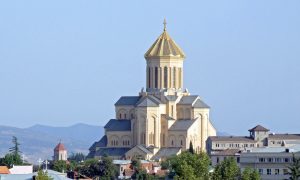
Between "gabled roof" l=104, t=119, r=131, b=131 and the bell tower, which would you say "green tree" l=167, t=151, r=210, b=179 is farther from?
the bell tower

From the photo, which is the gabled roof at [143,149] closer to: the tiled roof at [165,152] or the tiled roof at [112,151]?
the tiled roof at [165,152]

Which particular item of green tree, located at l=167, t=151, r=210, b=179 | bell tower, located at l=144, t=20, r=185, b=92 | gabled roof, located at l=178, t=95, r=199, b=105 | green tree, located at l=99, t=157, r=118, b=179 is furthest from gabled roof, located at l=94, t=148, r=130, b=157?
green tree, located at l=167, t=151, r=210, b=179

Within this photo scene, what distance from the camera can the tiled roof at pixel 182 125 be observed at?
169 m

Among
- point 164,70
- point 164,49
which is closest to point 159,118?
point 164,70

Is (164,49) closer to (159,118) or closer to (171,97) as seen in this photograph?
(171,97)

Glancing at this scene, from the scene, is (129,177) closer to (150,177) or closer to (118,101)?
(150,177)

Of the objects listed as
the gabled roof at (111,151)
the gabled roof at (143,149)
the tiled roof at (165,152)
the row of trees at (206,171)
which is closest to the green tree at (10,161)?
the row of trees at (206,171)

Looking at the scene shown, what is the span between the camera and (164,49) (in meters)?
176

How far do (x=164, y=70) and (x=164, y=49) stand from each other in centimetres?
320

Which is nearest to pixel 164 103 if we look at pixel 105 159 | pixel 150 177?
pixel 105 159

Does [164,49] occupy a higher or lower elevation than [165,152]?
higher

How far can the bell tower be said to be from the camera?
568ft

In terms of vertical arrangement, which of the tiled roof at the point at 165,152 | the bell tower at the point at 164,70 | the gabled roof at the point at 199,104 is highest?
the bell tower at the point at 164,70

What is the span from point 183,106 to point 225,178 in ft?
244
